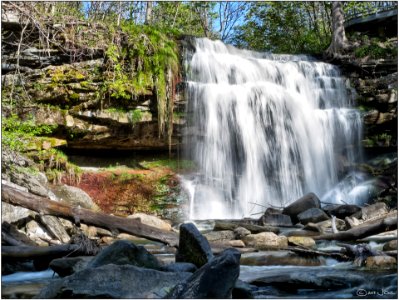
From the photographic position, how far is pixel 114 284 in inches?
159

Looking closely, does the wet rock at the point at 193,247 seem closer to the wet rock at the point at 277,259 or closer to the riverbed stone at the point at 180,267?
the riverbed stone at the point at 180,267

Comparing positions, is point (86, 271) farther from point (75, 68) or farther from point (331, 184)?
point (331, 184)

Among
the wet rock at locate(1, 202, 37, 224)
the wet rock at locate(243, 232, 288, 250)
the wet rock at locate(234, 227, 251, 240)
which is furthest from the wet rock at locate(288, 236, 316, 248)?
the wet rock at locate(1, 202, 37, 224)

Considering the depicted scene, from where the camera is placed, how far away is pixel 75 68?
13805 millimetres

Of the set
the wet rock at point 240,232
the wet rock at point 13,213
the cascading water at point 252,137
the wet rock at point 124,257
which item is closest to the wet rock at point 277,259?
the wet rock at point 240,232

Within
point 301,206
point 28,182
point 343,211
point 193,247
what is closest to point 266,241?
point 193,247

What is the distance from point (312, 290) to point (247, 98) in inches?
439

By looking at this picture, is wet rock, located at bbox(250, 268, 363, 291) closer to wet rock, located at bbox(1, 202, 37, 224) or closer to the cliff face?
wet rock, located at bbox(1, 202, 37, 224)

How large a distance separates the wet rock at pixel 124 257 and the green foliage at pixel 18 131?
513cm

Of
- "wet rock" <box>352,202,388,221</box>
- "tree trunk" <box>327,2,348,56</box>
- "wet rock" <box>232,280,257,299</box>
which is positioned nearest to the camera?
"wet rock" <box>232,280,257,299</box>

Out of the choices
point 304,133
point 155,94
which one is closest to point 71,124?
point 155,94

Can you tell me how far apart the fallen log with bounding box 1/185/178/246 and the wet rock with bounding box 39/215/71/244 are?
1028 mm

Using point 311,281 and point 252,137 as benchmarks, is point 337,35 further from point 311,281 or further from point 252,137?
point 311,281

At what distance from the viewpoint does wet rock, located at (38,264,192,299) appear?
3.91 m
